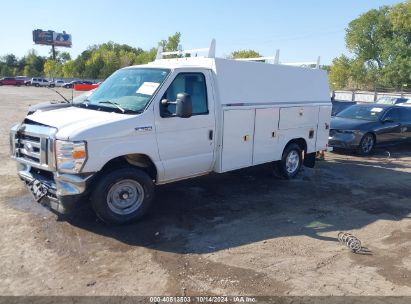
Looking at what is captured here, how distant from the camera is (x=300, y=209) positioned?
6621 millimetres

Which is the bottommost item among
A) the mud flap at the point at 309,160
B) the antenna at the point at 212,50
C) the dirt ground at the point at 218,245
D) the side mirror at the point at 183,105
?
the dirt ground at the point at 218,245

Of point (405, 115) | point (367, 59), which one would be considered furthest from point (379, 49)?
point (405, 115)

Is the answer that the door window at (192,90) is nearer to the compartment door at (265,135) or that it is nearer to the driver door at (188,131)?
the driver door at (188,131)

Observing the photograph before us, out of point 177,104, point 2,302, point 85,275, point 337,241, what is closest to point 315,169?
point 337,241

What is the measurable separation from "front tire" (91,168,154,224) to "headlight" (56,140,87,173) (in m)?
0.43

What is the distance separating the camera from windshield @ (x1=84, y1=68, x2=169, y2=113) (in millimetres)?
5801

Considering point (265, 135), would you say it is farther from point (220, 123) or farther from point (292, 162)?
point (292, 162)

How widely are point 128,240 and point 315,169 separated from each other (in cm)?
584

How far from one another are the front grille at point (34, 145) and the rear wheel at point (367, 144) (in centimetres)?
934

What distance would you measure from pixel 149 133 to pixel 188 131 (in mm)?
729

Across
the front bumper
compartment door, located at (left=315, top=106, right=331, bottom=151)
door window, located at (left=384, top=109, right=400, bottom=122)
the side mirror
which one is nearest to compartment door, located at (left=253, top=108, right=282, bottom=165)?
compartment door, located at (left=315, top=106, right=331, bottom=151)

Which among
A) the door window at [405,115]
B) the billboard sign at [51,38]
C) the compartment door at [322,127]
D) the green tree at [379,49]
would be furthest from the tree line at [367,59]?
the compartment door at [322,127]

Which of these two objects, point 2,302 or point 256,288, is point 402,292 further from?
point 2,302

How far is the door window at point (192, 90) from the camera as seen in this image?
6.00 meters
